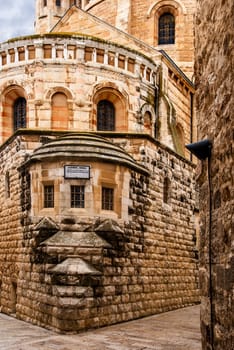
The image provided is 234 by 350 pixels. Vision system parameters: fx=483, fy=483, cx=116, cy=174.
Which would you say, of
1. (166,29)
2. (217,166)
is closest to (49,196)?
(217,166)

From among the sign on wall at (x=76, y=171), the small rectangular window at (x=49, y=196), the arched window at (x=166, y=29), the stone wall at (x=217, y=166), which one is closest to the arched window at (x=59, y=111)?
the small rectangular window at (x=49, y=196)

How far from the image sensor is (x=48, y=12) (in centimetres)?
4288

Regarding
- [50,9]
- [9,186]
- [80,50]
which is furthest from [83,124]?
[50,9]

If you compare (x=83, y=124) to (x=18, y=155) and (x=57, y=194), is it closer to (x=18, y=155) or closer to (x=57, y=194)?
(x=18, y=155)

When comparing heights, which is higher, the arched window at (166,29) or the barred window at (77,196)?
the arched window at (166,29)

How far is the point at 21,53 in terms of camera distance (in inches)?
779

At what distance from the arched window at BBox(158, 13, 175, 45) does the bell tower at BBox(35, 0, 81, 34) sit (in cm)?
1431

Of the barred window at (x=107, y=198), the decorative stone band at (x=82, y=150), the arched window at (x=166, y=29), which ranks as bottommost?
the barred window at (x=107, y=198)

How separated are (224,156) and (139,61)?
16003 millimetres

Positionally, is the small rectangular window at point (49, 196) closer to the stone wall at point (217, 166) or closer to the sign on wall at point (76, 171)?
the sign on wall at point (76, 171)

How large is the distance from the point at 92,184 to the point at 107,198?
743 millimetres

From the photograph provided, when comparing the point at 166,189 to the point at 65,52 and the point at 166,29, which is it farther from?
the point at 166,29

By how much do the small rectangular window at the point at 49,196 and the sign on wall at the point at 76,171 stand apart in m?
0.66

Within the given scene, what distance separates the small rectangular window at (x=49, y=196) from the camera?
1349 cm
